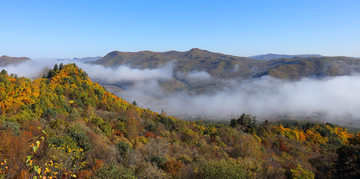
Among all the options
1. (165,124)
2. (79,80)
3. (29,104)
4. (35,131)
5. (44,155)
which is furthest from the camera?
(79,80)

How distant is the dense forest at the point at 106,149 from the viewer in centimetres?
1116

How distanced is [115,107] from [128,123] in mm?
29634

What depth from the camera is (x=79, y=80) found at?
73.8 metres

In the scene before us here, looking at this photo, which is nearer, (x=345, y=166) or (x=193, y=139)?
(x=345, y=166)

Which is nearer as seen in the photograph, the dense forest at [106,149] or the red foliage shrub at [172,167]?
the dense forest at [106,149]

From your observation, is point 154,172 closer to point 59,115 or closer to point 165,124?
point 59,115

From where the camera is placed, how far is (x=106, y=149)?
2052cm

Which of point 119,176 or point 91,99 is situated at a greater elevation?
point 119,176

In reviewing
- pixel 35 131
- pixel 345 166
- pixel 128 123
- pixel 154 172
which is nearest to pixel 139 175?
pixel 154 172

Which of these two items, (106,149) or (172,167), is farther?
(106,149)

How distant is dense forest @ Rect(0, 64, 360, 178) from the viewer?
1116 centimetres

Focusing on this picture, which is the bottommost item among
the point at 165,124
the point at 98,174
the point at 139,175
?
the point at 165,124

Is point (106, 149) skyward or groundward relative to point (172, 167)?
skyward

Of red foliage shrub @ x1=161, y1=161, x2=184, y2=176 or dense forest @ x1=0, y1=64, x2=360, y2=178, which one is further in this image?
red foliage shrub @ x1=161, y1=161, x2=184, y2=176
